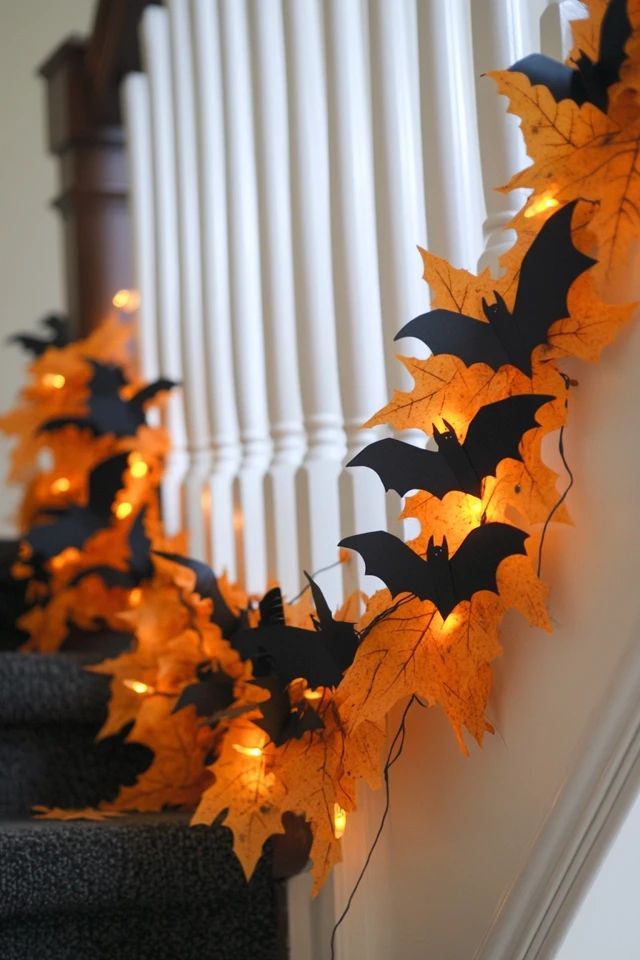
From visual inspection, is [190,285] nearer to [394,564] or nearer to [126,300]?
[126,300]

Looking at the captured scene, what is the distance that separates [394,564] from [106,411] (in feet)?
3.14

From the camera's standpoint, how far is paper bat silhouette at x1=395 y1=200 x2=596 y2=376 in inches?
32.4

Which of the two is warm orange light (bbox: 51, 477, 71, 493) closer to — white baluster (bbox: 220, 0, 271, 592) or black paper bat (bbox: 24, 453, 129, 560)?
black paper bat (bbox: 24, 453, 129, 560)

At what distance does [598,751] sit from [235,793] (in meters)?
0.38

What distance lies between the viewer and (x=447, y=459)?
89 centimetres

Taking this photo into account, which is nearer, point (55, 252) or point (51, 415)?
point (51, 415)

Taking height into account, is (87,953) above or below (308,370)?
below

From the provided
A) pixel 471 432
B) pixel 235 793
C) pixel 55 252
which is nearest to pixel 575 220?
pixel 471 432

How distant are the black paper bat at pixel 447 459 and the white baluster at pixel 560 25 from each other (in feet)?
0.99

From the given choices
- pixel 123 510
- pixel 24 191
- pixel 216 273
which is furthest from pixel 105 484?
pixel 24 191

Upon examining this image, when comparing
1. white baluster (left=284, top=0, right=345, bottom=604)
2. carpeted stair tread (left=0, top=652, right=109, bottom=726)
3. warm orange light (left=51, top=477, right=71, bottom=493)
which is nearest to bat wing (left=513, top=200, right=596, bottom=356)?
white baluster (left=284, top=0, right=345, bottom=604)

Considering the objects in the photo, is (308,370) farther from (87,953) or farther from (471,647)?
(87,953)

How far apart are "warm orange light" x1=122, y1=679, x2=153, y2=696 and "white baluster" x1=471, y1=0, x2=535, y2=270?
24.7 inches

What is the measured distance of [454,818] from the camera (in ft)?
3.11
